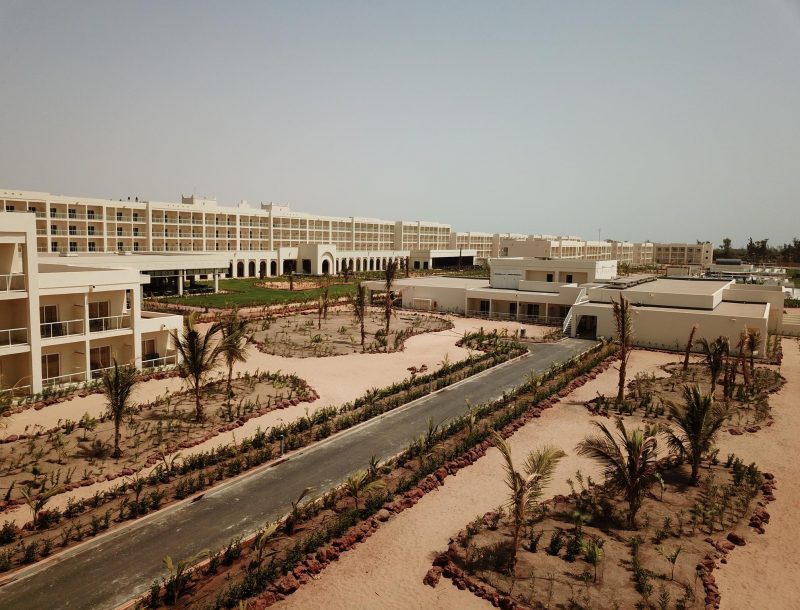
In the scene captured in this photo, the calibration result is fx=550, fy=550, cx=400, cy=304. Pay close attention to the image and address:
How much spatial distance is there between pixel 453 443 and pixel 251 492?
7.24 metres

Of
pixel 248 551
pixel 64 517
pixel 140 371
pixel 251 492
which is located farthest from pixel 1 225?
pixel 248 551

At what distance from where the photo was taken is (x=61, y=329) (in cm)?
2498

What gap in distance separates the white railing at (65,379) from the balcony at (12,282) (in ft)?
13.7

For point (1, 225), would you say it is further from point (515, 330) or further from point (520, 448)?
point (515, 330)

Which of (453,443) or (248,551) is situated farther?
(453,443)

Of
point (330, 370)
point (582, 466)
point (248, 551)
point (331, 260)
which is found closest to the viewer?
point (248, 551)

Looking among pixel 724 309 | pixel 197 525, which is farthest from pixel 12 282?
pixel 724 309

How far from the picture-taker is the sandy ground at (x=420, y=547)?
36.9 ft

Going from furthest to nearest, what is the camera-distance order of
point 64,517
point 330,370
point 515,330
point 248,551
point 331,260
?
point 331,260 → point 515,330 → point 330,370 → point 64,517 → point 248,551

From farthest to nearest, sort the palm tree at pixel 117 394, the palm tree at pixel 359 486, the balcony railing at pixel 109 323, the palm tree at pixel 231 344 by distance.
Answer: the balcony railing at pixel 109 323 → the palm tree at pixel 231 344 → the palm tree at pixel 117 394 → the palm tree at pixel 359 486

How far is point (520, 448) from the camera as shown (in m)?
19.4

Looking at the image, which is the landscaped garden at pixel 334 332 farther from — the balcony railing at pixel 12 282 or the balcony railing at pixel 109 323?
the balcony railing at pixel 12 282

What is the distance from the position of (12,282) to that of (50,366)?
416 cm

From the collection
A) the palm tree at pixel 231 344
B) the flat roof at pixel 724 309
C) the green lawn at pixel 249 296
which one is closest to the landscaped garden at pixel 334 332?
the palm tree at pixel 231 344
